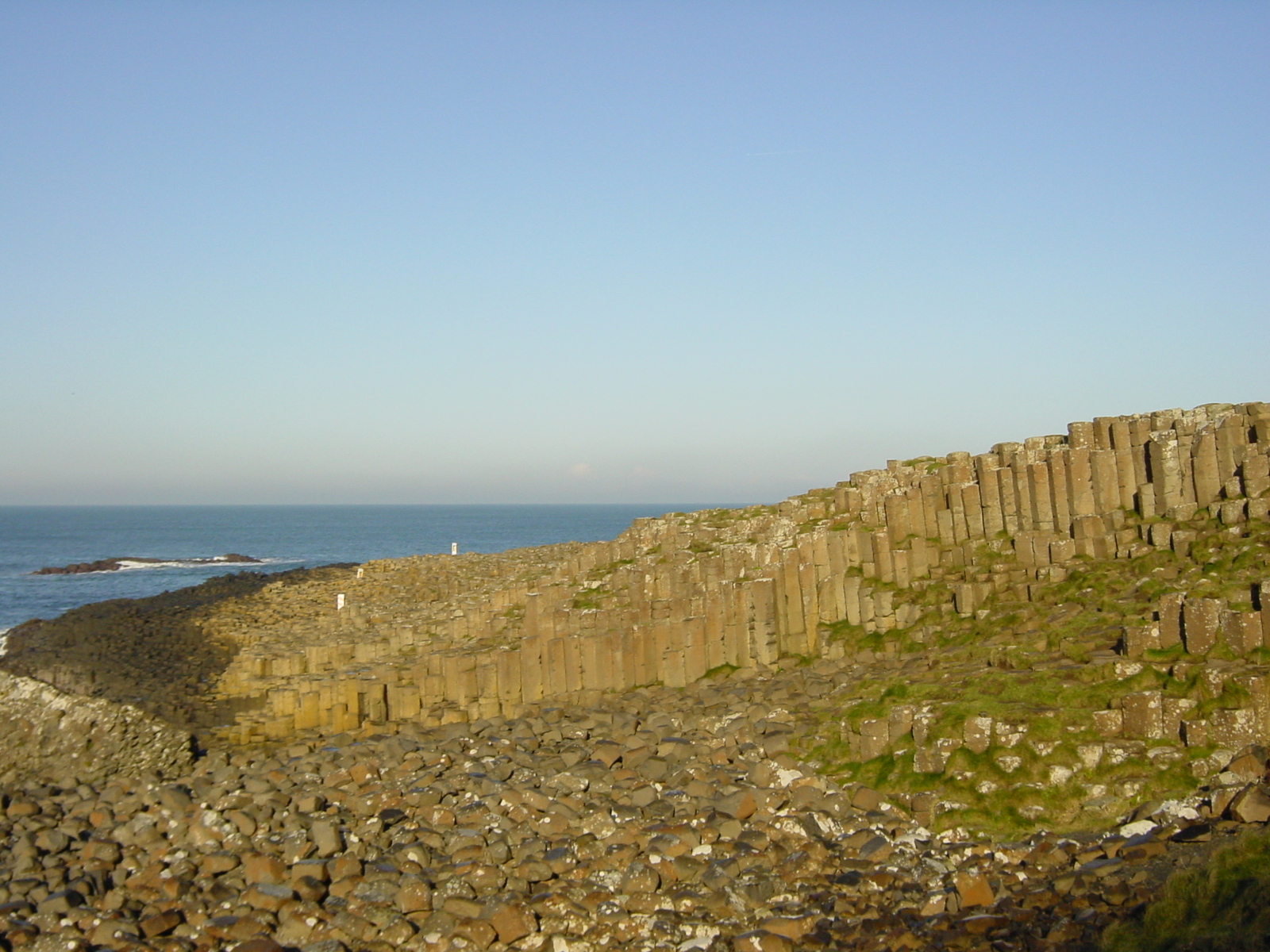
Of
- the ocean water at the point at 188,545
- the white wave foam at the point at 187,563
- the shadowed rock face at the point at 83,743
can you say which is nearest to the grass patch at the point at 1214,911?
the shadowed rock face at the point at 83,743

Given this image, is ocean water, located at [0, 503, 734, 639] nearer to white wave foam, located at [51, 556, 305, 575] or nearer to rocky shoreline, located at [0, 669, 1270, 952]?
white wave foam, located at [51, 556, 305, 575]

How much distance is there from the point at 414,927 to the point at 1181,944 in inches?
209

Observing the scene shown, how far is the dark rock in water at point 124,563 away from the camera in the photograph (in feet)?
205

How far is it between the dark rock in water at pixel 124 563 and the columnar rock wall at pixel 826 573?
1996 inches

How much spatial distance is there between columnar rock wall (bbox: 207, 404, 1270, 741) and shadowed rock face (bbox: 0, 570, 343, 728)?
199 cm

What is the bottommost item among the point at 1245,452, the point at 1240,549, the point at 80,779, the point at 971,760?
the point at 80,779

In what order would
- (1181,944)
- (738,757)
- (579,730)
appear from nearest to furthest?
(1181,944) → (738,757) → (579,730)

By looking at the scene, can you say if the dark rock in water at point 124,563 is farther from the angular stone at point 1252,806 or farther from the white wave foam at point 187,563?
the angular stone at point 1252,806

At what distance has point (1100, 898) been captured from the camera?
6906mm

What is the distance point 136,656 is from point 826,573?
64.6ft

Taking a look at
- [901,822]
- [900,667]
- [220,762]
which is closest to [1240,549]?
[900,667]

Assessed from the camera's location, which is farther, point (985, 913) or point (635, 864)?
point (635, 864)

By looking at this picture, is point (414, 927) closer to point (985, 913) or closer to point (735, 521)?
point (985, 913)

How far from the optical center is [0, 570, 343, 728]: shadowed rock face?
→ 66.3 ft
